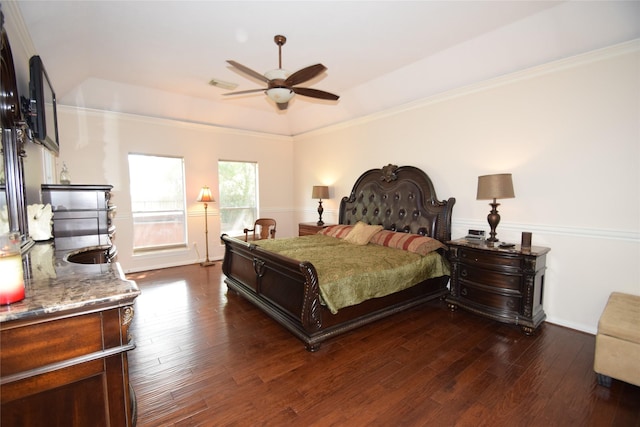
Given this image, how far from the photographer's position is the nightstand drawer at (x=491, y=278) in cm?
293

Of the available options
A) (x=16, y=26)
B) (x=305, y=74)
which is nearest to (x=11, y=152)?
(x=16, y=26)

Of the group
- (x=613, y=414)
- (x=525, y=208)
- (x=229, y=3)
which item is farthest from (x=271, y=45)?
(x=613, y=414)

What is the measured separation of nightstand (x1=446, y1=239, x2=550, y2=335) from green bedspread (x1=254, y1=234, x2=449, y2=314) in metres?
0.38

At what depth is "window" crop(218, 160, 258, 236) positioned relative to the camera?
6121mm

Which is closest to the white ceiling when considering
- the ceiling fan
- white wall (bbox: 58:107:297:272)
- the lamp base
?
white wall (bbox: 58:107:297:272)

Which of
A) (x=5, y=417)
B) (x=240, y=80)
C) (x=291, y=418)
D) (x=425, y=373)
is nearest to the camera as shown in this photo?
(x=5, y=417)

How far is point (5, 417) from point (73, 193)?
103 inches

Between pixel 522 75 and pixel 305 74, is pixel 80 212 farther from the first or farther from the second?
pixel 522 75

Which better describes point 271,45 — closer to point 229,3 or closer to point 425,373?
point 229,3

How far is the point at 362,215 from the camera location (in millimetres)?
4895

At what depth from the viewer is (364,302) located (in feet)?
9.57

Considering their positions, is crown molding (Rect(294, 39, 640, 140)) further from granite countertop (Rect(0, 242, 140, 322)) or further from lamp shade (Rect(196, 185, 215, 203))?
granite countertop (Rect(0, 242, 140, 322))

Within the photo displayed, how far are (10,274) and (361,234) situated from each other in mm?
3545

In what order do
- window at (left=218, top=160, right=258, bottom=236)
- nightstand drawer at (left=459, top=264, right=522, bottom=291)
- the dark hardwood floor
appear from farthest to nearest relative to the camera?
window at (left=218, top=160, right=258, bottom=236) → nightstand drawer at (left=459, top=264, right=522, bottom=291) → the dark hardwood floor
